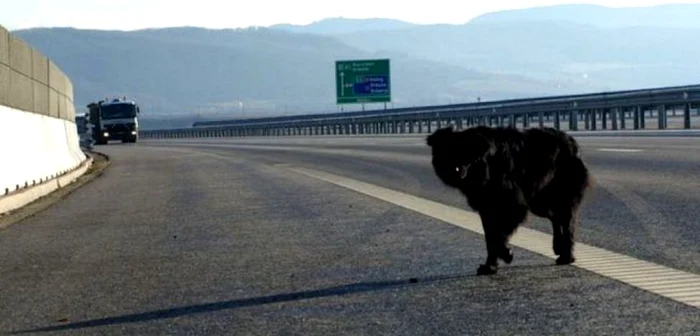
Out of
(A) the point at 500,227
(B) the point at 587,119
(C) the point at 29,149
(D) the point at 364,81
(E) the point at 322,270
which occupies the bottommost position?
(B) the point at 587,119

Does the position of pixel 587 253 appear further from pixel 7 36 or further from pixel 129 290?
pixel 7 36

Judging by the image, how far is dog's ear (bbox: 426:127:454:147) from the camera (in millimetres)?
8461

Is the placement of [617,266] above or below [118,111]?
below

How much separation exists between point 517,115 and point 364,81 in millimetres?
27899

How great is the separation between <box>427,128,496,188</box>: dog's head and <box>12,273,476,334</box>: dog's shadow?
758 millimetres

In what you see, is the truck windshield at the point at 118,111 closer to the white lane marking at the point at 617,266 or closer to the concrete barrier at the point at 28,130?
the concrete barrier at the point at 28,130

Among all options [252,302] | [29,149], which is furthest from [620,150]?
[252,302]

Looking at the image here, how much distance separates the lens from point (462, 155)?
8.39 meters

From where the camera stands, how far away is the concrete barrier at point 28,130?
1802 centimetres

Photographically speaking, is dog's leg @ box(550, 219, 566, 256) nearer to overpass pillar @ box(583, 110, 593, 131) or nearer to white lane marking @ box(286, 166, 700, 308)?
white lane marking @ box(286, 166, 700, 308)

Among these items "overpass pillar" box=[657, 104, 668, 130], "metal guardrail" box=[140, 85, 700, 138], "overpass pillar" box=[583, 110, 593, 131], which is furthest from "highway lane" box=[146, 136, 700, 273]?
"overpass pillar" box=[583, 110, 593, 131]

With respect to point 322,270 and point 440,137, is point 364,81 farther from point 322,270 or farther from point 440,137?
point 440,137

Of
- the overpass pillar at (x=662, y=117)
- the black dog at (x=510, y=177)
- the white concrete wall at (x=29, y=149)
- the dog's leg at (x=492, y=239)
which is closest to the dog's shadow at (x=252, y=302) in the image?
the dog's leg at (x=492, y=239)

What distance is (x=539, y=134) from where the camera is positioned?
9125mm
